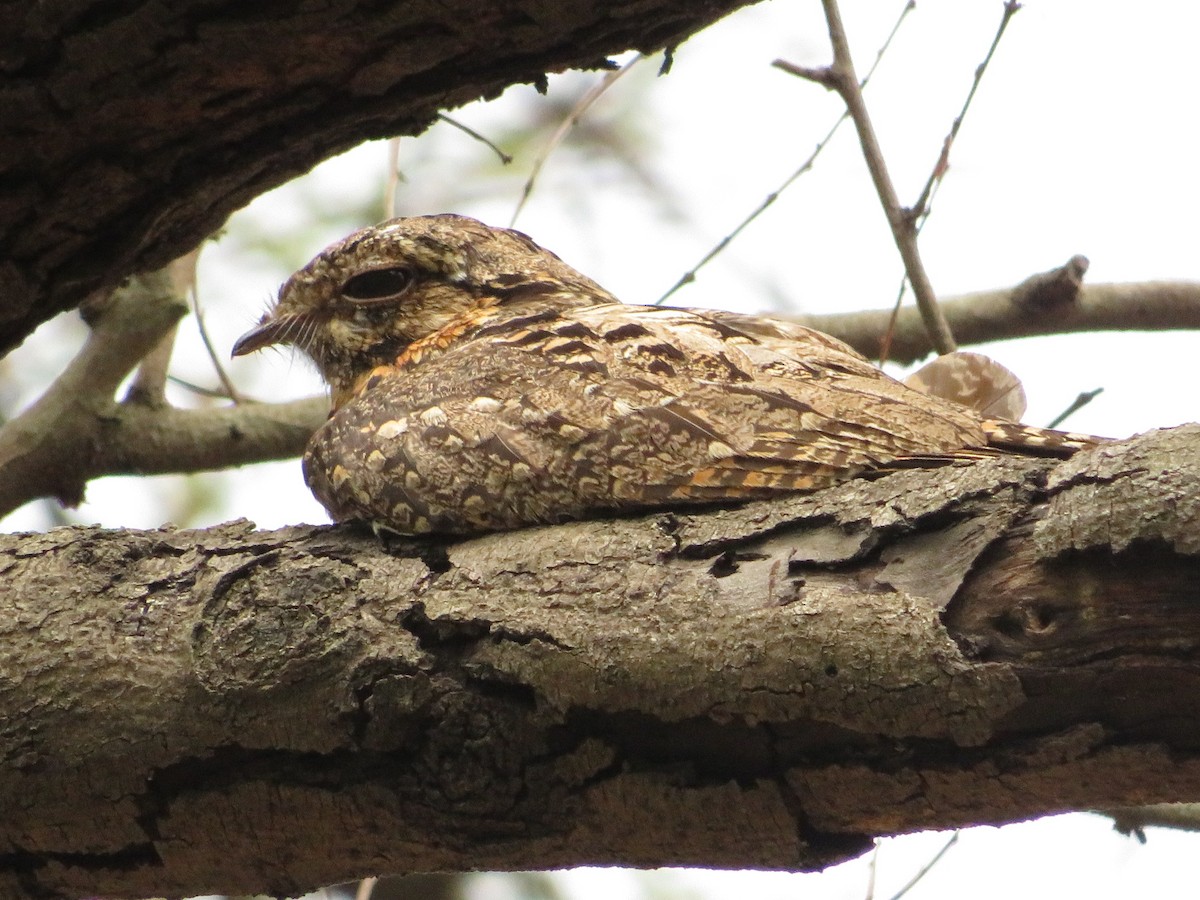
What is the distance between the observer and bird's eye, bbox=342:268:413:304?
4074mm

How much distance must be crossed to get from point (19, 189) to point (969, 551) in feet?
6.57

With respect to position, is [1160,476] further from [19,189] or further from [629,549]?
[19,189]

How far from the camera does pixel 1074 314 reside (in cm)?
451

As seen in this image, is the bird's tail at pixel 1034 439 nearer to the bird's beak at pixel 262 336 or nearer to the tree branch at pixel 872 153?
the tree branch at pixel 872 153

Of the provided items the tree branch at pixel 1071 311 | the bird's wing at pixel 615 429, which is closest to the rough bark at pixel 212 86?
the bird's wing at pixel 615 429

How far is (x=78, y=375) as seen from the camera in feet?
14.5

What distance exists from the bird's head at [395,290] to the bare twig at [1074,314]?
1.12 m

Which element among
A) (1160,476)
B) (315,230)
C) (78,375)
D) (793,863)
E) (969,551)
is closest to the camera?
(1160,476)

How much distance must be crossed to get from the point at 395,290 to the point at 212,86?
60.7 inches

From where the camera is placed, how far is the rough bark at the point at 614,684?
215cm

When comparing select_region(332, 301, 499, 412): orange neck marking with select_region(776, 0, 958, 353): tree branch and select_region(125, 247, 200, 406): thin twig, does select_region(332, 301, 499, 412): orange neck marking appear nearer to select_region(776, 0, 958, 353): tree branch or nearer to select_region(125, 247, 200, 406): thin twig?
select_region(125, 247, 200, 406): thin twig

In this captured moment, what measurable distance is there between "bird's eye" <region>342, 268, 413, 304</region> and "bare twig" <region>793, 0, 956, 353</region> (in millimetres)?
1346

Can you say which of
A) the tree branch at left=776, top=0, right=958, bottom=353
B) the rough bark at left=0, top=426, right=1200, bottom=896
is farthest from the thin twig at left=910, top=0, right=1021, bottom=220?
the rough bark at left=0, top=426, right=1200, bottom=896

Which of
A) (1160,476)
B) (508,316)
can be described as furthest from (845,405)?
(508,316)
